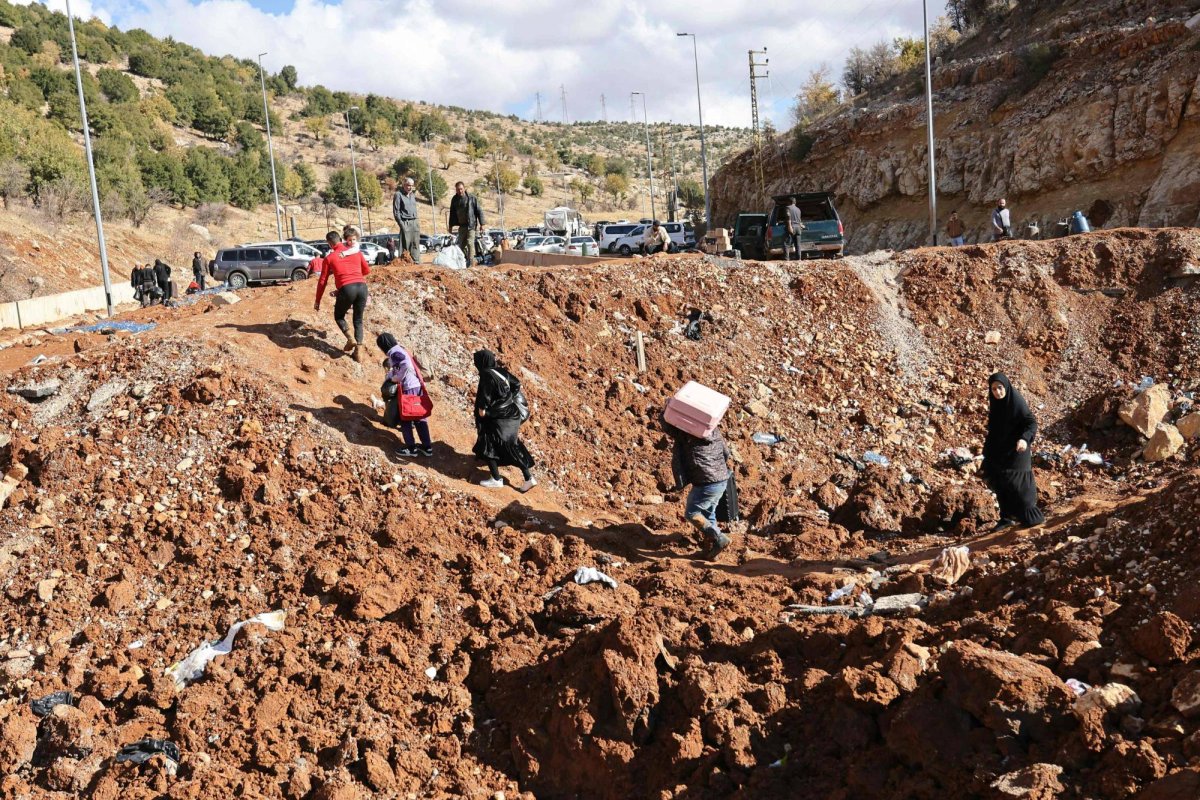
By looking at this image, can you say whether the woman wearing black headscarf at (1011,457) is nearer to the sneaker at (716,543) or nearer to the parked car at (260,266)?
the sneaker at (716,543)

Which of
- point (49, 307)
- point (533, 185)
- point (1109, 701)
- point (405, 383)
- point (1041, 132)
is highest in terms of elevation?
point (533, 185)

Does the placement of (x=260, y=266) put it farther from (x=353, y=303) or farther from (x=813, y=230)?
(x=353, y=303)

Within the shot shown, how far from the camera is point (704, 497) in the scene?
24.5ft

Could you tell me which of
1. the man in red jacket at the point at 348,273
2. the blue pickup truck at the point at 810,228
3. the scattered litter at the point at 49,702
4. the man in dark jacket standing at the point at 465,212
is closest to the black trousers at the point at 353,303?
the man in red jacket at the point at 348,273

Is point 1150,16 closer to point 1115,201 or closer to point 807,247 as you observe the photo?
point 1115,201

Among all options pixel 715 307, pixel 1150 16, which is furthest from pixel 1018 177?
pixel 715 307

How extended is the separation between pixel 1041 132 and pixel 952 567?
24635 millimetres

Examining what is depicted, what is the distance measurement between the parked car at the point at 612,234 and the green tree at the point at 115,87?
4149cm

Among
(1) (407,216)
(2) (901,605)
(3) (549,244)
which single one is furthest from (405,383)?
(3) (549,244)

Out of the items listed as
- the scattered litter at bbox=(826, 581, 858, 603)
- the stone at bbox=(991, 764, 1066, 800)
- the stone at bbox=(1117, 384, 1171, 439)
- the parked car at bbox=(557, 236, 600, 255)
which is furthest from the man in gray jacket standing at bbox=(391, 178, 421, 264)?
the parked car at bbox=(557, 236, 600, 255)

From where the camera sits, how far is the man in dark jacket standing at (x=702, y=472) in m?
7.34

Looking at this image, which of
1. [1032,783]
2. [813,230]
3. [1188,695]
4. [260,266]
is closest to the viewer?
[1032,783]

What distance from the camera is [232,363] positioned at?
9.09 m

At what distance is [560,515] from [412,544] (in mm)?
1609
